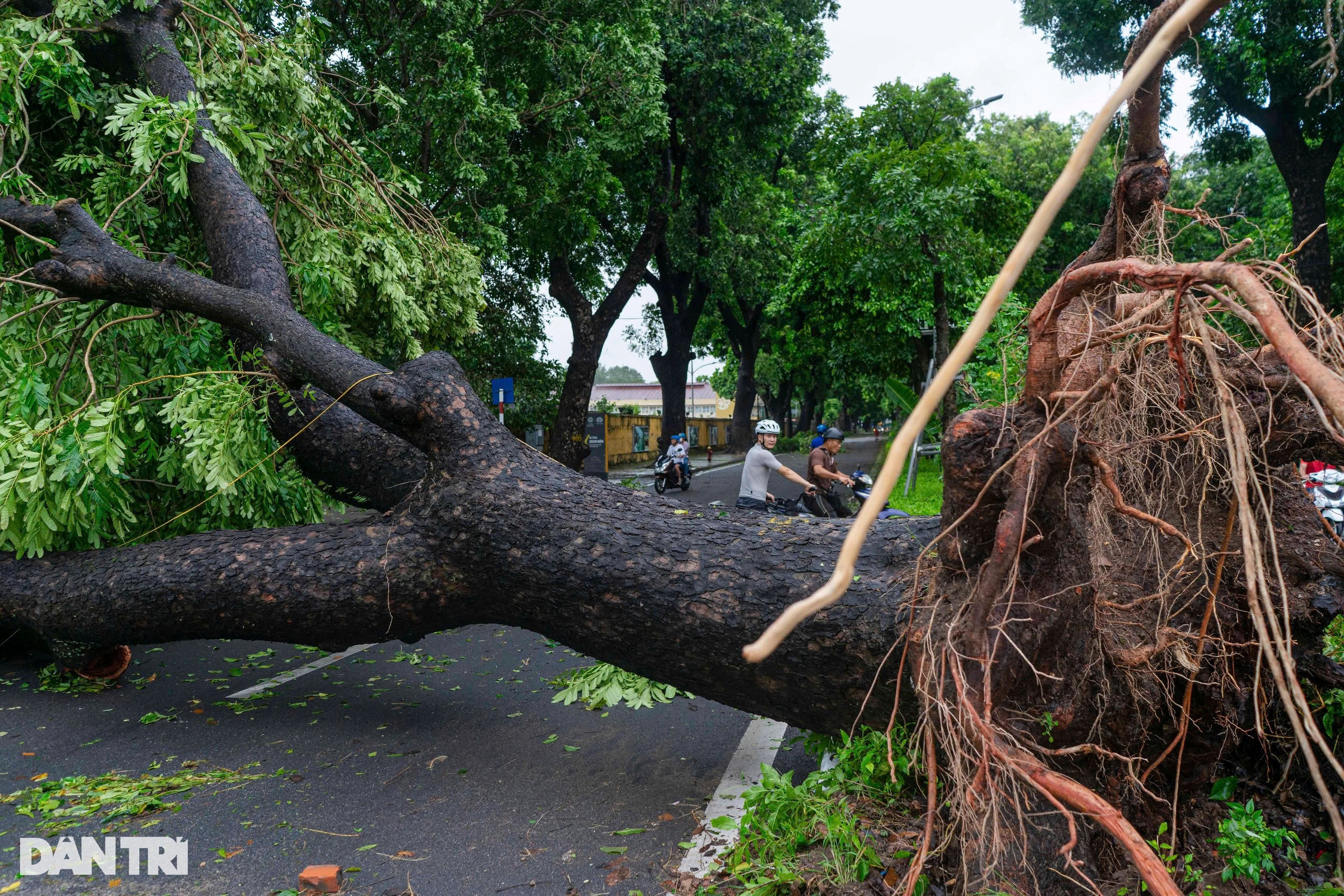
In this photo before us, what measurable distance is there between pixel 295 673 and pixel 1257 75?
51.5ft

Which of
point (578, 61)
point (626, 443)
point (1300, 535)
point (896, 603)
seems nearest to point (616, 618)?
point (896, 603)

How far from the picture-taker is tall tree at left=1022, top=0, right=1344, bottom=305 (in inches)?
493

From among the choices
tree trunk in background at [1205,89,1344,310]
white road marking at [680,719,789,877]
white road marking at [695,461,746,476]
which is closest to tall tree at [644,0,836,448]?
tree trunk in background at [1205,89,1344,310]

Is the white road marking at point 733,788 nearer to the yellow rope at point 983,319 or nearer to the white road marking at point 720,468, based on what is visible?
the yellow rope at point 983,319

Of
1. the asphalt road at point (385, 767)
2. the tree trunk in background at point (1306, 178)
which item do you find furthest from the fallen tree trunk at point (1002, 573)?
the tree trunk in background at point (1306, 178)

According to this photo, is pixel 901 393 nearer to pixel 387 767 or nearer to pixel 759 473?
pixel 759 473

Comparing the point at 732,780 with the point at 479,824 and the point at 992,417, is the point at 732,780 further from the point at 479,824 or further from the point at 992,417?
the point at 992,417

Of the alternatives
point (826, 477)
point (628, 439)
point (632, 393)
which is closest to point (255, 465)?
point (826, 477)

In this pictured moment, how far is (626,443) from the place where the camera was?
112 feet

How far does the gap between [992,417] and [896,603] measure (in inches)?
40.3

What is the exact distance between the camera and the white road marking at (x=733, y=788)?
3332mm

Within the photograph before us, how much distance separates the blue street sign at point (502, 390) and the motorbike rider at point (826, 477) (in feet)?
23.5

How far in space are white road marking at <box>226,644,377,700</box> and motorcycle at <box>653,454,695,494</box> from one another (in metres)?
12.7

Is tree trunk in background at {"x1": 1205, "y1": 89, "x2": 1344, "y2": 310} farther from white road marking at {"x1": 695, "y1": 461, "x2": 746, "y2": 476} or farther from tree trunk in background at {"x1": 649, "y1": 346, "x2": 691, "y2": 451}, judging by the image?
white road marking at {"x1": 695, "y1": 461, "x2": 746, "y2": 476}
